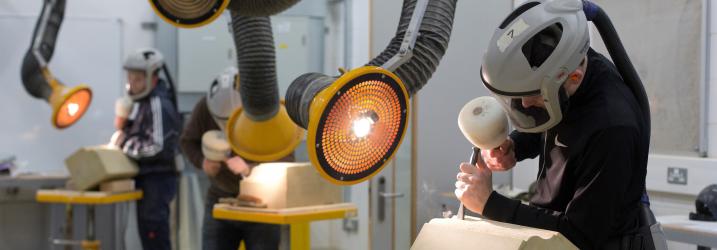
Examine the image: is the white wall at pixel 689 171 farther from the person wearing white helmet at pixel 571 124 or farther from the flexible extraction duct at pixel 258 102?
the person wearing white helmet at pixel 571 124

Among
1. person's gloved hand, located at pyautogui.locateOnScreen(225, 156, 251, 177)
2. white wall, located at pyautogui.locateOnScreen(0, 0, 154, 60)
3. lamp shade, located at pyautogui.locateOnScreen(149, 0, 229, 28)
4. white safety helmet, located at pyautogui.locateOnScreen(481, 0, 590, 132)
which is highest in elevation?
white wall, located at pyautogui.locateOnScreen(0, 0, 154, 60)

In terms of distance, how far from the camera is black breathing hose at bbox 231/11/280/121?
2699mm

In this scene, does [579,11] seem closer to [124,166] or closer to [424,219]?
[424,219]

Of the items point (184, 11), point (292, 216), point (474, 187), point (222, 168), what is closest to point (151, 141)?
point (222, 168)

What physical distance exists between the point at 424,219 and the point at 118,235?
97.7 inches

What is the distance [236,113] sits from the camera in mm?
3469

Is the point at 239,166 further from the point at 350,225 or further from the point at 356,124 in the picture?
the point at 350,225

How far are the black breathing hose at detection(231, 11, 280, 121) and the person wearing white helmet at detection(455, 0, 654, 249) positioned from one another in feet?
3.38

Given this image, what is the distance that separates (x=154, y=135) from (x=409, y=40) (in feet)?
12.0

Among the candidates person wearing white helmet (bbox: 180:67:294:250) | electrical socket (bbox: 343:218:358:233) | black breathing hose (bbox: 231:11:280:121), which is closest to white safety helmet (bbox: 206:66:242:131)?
person wearing white helmet (bbox: 180:67:294:250)

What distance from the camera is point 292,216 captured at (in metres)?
3.61

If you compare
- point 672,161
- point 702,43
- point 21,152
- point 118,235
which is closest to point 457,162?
point 672,161

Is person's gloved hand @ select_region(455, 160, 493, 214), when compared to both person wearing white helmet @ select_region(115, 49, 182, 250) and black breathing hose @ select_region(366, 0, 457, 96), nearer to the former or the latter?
black breathing hose @ select_region(366, 0, 457, 96)

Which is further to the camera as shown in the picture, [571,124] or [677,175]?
[677,175]
